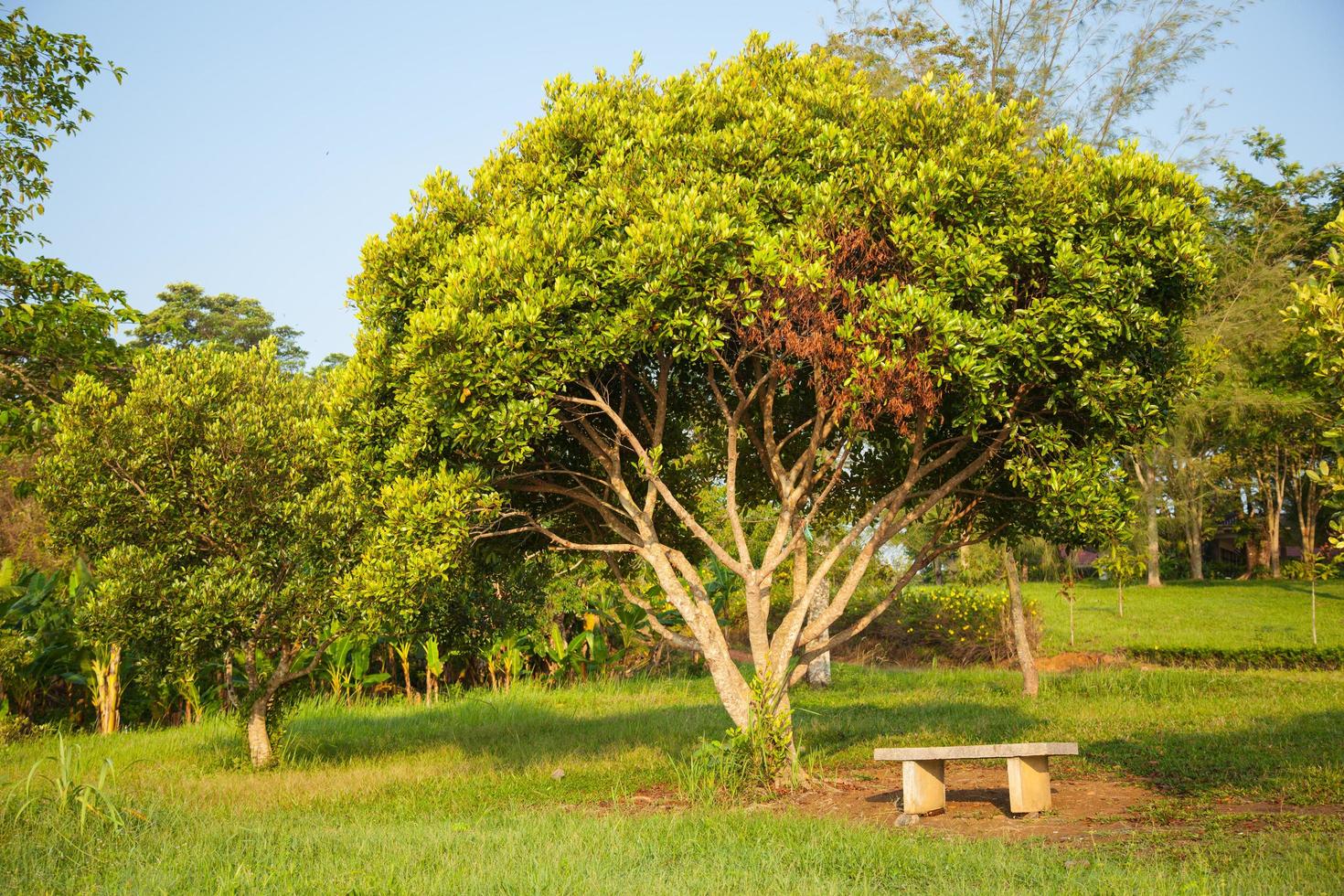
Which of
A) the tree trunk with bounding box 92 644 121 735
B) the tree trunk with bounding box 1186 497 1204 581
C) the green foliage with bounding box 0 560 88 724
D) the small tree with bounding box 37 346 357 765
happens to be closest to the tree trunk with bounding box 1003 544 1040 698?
the small tree with bounding box 37 346 357 765

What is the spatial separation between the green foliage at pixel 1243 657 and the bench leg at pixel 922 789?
15.6 metres

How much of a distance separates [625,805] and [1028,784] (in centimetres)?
386

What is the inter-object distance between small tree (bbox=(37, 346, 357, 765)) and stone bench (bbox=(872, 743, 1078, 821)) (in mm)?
6298

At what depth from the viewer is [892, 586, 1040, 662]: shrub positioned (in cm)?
2409

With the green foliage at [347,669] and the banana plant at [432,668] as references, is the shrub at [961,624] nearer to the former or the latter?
the banana plant at [432,668]

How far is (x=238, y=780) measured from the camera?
460 inches

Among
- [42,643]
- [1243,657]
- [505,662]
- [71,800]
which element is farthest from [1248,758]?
[42,643]

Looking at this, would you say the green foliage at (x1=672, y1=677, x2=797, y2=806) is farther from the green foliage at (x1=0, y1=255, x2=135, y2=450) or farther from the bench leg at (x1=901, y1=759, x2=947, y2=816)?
the green foliage at (x1=0, y1=255, x2=135, y2=450)

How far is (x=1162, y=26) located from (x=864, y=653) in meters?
15.7

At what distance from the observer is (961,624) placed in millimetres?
24906

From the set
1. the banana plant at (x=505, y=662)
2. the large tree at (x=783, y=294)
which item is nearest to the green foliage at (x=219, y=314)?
the banana plant at (x=505, y=662)

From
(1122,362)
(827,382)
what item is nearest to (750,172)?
(827,382)

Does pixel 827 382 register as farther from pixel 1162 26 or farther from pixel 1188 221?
pixel 1162 26

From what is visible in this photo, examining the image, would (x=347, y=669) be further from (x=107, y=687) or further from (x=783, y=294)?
(x=783, y=294)
